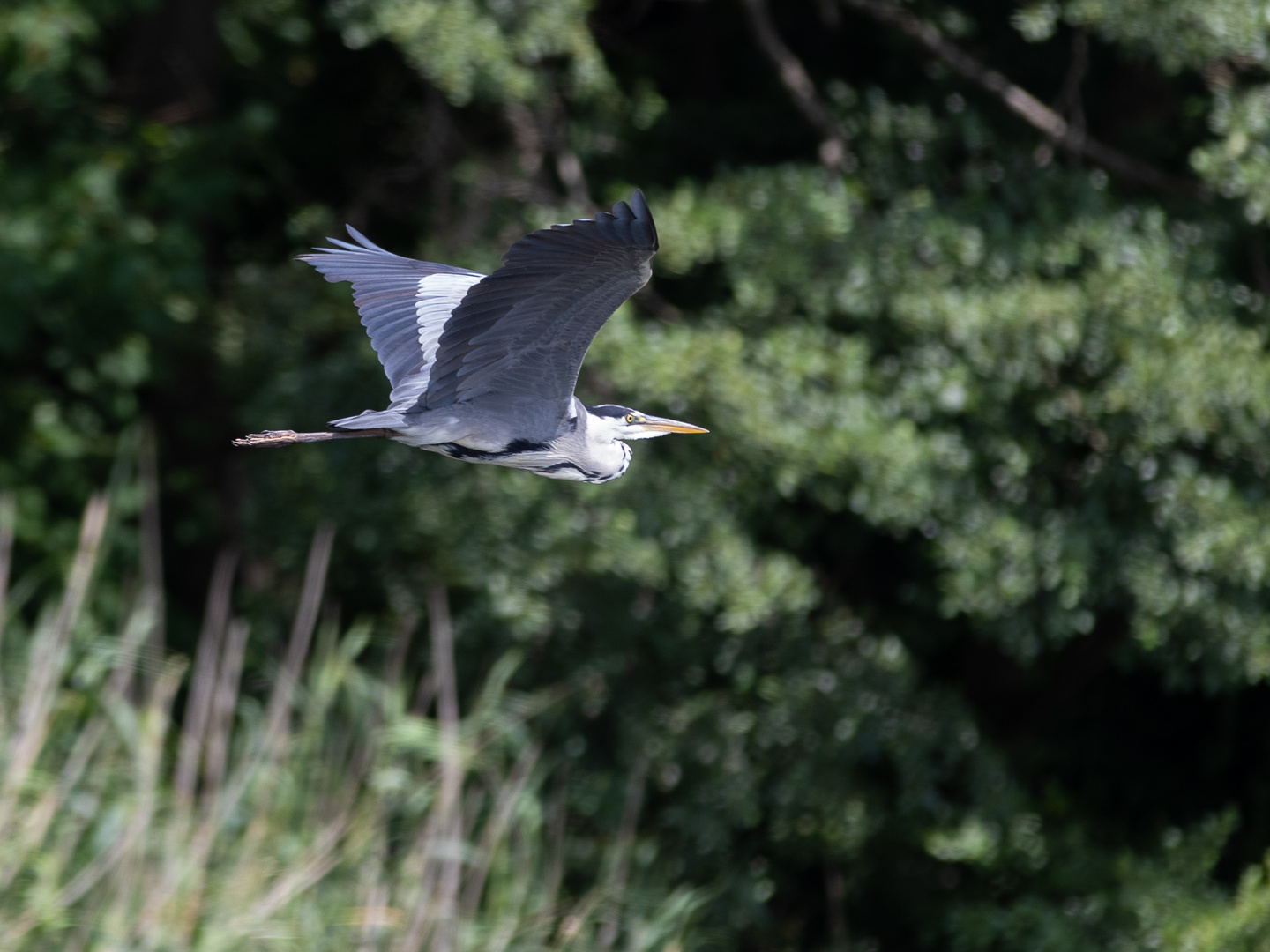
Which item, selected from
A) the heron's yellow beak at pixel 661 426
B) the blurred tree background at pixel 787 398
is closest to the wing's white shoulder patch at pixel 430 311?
the heron's yellow beak at pixel 661 426

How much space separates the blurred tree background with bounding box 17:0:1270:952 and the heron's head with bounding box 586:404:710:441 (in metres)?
2.27

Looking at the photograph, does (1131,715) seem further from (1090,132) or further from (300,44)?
(300,44)

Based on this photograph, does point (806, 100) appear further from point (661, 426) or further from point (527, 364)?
point (527, 364)

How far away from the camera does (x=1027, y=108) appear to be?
20.4 ft

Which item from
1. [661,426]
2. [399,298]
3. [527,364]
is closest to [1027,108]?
[661,426]

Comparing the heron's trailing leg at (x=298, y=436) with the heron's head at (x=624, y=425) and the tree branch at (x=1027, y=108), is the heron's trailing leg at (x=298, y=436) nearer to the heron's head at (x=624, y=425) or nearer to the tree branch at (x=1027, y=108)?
the heron's head at (x=624, y=425)

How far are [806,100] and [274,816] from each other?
3.39m

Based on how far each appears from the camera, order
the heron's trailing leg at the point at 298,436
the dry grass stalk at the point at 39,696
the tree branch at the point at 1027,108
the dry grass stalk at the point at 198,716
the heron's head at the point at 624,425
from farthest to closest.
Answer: the tree branch at the point at 1027,108 → the dry grass stalk at the point at 198,716 → the dry grass stalk at the point at 39,696 → the heron's head at the point at 624,425 → the heron's trailing leg at the point at 298,436

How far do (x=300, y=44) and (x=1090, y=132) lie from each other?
3.73m

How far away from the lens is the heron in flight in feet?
8.34

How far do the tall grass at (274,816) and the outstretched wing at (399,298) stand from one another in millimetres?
1764

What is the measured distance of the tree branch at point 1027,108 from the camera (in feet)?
20.2

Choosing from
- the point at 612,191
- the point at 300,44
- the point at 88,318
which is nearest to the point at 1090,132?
the point at 612,191

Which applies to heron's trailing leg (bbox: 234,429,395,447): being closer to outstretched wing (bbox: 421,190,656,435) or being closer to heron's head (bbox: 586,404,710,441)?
outstretched wing (bbox: 421,190,656,435)
